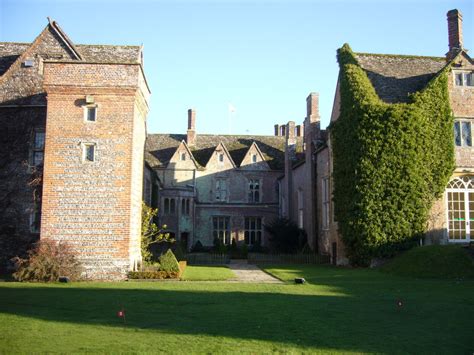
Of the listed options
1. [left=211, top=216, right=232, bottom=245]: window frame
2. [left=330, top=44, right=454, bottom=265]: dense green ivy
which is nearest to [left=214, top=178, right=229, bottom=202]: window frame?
[left=211, top=216, right=232, bottom=245]: window frame

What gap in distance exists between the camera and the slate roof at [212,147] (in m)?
45.3

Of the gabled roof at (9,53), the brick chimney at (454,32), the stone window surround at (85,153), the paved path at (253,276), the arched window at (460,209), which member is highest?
the brick chimney at (454,32)

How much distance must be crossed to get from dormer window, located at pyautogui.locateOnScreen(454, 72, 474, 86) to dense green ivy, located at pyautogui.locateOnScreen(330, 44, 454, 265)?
5.89ft

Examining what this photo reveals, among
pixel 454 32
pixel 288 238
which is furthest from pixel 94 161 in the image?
pixel 454 32

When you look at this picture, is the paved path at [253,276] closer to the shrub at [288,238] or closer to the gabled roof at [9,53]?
the shrub at [288,238]

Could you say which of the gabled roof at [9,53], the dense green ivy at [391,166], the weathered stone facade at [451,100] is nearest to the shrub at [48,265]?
the gabled roof at [9,53]

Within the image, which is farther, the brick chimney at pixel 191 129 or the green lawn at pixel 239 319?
the brick chimney at pixel 191 129

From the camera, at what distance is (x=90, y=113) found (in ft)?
66.9

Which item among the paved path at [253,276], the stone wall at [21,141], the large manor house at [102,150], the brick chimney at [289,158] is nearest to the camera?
the paved path at [253,276]

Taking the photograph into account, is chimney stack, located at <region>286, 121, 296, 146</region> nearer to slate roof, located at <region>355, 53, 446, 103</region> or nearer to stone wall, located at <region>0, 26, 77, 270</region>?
slate roof, located at <region>355, 53, 446, 103</region>

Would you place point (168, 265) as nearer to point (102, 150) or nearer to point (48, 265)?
point (48, 265)

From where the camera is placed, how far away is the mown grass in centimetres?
1978

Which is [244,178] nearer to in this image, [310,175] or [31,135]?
[310,175]

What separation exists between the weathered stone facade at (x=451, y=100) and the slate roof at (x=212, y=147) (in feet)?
52.5
